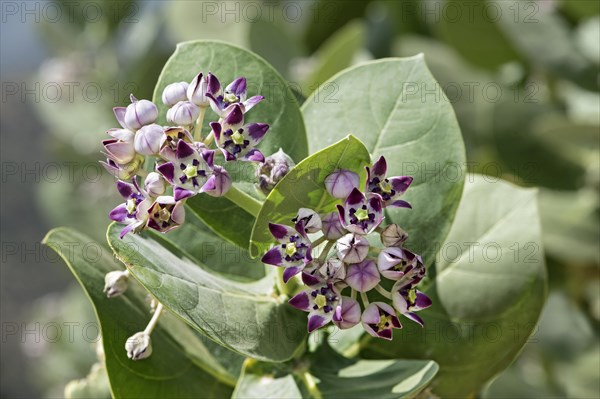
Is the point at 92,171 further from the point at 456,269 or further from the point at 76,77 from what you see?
the point at 456,269

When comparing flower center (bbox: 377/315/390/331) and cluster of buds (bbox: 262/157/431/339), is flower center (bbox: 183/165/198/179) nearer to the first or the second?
cluster of buds (bbox: 262/157/431/339)

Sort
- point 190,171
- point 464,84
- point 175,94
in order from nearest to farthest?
point 190,171, point 175,94, point 464,84

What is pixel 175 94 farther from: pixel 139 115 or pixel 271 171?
pixel 271 171

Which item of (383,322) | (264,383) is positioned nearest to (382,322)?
(383,322)

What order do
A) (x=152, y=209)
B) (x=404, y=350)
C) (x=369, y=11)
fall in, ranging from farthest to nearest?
(x=369, y=11)
(x=404, y=350)
(x=152, y=209)

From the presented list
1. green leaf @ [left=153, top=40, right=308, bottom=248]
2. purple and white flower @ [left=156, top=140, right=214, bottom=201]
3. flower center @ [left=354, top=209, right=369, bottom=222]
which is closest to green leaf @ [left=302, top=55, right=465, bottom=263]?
green leaf @ [left=153, top=40, right=308, bottom=248]

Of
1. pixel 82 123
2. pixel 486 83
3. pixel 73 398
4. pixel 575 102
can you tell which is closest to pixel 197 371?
pixel 73 398
